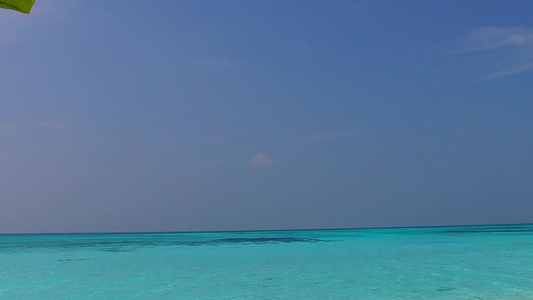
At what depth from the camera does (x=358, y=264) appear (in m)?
12.1

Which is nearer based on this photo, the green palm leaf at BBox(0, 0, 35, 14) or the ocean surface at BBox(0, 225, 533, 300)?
the green palm leaf at BBox(0, 0, 35, 14)

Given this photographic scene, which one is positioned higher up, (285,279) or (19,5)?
(19,5)

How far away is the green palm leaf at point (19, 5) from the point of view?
1.53ft

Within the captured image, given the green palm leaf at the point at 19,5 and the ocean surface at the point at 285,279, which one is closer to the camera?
the green palm leaf at the point at 19,5

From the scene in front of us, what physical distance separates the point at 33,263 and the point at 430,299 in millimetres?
11394

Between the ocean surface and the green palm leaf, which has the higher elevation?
the green palm leaf

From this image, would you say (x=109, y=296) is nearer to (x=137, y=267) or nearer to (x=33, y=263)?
(x=137, y=267)

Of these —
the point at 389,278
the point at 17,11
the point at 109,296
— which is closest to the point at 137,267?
the point at 109,296

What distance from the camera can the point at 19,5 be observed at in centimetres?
47

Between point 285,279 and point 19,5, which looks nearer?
point 19,5

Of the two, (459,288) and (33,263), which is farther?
(33,263)

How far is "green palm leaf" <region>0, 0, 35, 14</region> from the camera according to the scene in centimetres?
47

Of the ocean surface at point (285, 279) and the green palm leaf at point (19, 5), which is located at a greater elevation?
the green palm leaf at point (19, 5)

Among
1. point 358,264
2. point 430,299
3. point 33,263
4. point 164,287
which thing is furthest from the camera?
point 33,263
